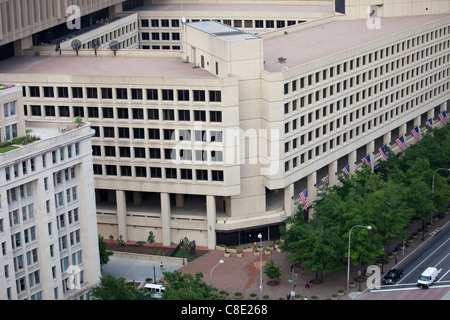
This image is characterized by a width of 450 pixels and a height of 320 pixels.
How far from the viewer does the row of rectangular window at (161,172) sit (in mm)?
125688

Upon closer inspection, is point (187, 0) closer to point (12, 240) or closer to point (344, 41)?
point (344, 41)

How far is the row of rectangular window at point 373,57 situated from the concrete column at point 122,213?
2708cm

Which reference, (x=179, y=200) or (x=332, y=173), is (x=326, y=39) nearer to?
(x=332, y=173)

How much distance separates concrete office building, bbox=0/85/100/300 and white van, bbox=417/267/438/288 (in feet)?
130

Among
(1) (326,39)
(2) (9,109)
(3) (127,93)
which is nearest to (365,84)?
(1) (326,39)

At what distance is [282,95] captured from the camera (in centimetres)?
12450

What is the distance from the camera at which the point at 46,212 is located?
103562mm

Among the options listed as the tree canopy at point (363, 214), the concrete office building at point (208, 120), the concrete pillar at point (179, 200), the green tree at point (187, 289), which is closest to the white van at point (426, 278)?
the tree canopy at point (363, 214)

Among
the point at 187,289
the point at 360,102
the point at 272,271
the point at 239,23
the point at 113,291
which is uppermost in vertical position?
the point at 239,23

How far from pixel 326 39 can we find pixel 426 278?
1873 inches

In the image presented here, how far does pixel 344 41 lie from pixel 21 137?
62305 millimetres

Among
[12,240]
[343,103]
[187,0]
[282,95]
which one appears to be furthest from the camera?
[187,0]

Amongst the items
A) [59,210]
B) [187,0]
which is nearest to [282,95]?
[59,210]

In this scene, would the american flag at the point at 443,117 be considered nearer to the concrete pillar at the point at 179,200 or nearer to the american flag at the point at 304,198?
the american flag at the point at 304,198
